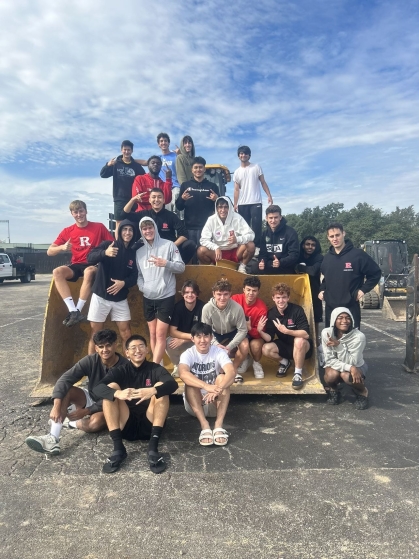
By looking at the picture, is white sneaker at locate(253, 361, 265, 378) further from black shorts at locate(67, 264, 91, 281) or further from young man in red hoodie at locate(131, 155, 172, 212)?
young man in red hoodie at locate(131, 155, 172, 212)

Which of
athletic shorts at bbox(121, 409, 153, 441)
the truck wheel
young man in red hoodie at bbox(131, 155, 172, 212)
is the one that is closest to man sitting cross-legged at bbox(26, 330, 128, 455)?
athletic shorts at bbox(121, 409, 153, 441)

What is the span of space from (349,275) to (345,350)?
954mm

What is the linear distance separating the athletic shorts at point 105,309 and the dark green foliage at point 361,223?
1456 inches

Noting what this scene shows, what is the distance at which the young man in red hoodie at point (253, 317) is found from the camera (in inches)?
205

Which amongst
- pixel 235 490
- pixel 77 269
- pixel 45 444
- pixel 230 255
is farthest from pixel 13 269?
pixel 235 490

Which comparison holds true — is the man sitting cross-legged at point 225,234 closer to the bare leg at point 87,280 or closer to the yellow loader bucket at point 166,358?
the yellow loader bucket at point 166,358

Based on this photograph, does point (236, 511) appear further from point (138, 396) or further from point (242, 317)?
point (242, 317)

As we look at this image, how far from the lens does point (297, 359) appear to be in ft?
16.4

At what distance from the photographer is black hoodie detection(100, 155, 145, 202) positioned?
6945 millimetres

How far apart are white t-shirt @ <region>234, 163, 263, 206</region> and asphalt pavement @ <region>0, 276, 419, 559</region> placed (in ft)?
12.1

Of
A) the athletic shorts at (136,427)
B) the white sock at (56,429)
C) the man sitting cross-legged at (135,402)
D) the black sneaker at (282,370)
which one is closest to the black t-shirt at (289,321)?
the black sneaker at (282,370)

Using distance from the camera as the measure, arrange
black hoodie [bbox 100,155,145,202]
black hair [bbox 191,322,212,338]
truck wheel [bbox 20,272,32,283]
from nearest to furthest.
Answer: black hair [bbox 191,322,212,338] → black hoodie [bbox 100,155,145,202] → truck wheel [bbox 20,272,32,283]

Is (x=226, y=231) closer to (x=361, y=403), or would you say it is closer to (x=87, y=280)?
(x=87, y=280)

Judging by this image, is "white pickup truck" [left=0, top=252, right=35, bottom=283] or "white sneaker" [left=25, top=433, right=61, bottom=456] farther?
"white pickup truck" [left=0, top=252, right=35, bottom=283]
